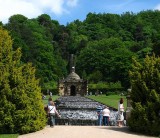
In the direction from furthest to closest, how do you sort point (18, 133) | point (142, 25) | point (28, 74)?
point (142, 25)
point (28, 74)
point (18, 133)

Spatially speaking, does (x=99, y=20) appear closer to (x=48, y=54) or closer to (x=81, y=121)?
(x=48, y=54)

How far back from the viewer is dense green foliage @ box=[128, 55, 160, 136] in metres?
18.1

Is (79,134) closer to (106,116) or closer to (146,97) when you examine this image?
(146,97)

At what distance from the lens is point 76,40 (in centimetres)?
15412

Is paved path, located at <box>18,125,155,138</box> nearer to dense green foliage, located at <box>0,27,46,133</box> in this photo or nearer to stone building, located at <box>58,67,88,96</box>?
dense green foliage, located at <box>0,27,46,133</box>

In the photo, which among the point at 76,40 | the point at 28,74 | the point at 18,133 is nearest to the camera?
the point at 18,133

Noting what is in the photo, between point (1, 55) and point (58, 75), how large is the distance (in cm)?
9797

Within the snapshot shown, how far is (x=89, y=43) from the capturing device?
456 feet

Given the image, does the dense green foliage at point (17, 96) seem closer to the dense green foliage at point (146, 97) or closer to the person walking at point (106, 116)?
the dense green foliage at point (146, 97)

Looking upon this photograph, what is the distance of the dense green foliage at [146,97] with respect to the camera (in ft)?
59.3

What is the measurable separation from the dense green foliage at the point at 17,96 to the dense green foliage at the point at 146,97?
4.40m

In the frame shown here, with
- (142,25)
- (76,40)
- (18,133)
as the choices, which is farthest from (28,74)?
(142,25)

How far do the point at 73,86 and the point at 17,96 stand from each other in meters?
76.6

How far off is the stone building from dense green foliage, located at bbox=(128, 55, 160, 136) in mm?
73450
